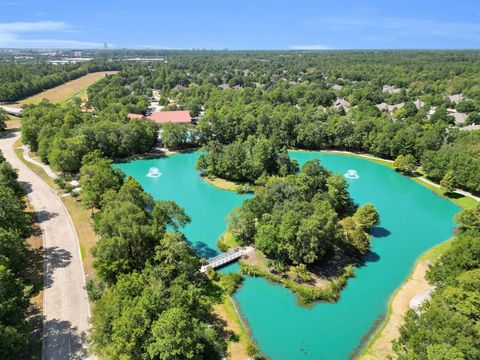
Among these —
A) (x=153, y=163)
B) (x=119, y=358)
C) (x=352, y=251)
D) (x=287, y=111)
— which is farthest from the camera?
(x=287, y=111)

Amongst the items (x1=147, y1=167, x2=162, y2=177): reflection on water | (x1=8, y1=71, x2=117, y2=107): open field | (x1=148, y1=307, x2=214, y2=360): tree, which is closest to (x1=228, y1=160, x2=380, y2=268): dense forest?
(x1=148, y1=307, x2=214, y2=360): tree

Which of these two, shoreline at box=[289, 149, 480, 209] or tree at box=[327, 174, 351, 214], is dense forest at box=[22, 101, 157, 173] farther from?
shoreline at box=[289, 149, 480, 209]

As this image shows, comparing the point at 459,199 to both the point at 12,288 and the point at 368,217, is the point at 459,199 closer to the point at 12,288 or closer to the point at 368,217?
the point at 368,217

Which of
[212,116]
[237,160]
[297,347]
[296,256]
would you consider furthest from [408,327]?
[212,116]

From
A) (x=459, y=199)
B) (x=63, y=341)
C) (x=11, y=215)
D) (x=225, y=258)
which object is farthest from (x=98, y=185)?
(x=459, y=199)

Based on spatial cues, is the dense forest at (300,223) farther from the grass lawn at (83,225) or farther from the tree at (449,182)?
the tree at (449,182)

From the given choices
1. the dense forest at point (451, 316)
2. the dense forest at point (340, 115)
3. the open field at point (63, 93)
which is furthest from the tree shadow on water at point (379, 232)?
the open field at point (63, 93)

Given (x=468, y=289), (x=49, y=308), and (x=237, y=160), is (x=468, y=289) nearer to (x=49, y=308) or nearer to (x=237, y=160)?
(x=49, y=308)
